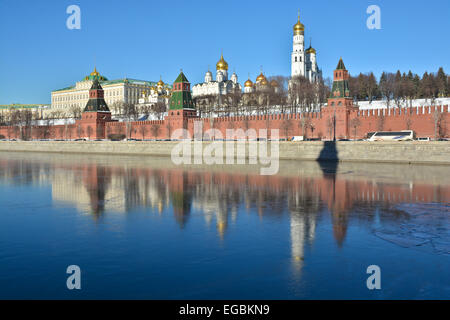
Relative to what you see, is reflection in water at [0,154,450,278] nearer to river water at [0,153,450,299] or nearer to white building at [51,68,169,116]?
river water at [0,153,450,299]

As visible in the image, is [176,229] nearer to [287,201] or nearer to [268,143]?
[287,201]

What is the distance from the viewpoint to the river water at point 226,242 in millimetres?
3609

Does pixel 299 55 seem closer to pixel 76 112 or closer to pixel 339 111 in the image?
pixel 339 111

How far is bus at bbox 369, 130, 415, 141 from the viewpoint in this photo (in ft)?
67.2

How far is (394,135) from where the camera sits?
20984 mm

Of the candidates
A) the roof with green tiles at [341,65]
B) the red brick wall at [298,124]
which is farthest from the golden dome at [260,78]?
the roof with green tiles at [341,65]

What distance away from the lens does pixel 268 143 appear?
20125 mm

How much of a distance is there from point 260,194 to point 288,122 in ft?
61.3

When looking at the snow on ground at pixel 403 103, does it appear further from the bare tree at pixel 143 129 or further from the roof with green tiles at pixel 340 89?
the bare tree at pixel 143 129

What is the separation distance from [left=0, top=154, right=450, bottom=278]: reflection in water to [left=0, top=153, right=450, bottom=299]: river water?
0.11 feet

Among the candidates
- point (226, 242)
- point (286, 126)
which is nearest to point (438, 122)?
point (286, 126)

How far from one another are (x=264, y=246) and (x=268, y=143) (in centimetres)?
1543

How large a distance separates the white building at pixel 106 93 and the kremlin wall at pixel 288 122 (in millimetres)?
31345
